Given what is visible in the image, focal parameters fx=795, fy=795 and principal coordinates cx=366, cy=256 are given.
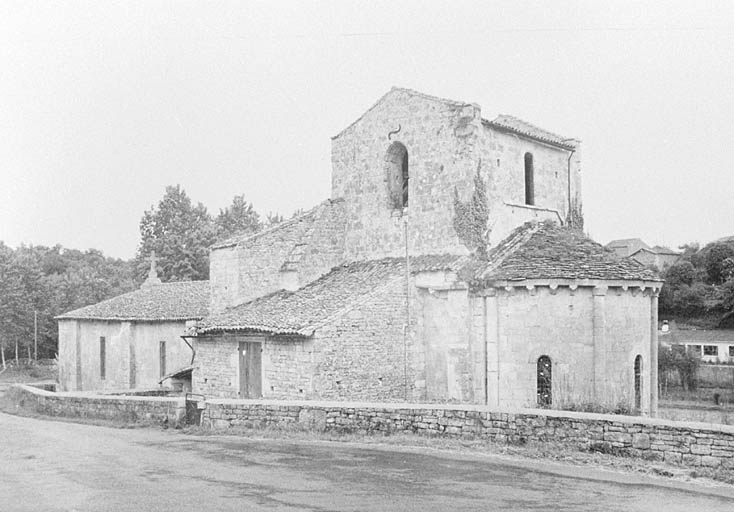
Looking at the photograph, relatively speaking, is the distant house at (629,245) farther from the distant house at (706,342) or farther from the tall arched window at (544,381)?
the tall arched window at (544,381)

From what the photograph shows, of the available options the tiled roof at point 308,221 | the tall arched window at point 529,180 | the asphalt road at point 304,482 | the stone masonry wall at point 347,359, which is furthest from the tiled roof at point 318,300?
the asphalt road at point 304,482

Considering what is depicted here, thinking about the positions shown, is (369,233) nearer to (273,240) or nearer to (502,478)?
(273,240)

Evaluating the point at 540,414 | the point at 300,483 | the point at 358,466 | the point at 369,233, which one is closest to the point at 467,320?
the point at 369,233

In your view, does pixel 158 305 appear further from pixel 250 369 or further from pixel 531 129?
pixel 531 129

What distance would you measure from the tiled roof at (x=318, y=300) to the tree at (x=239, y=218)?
141 feet

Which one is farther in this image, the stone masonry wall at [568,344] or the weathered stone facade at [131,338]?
the weathered stone facade at [131,338]

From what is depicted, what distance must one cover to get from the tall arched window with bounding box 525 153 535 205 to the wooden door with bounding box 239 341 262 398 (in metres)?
9.35

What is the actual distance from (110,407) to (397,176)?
34.6 ft

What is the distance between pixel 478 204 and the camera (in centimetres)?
2188

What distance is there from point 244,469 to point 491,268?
31.3 feet

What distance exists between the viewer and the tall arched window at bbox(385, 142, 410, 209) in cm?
2414

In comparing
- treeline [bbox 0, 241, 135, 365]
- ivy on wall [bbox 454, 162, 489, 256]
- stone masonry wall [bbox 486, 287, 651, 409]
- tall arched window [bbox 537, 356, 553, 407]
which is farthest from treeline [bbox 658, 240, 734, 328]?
tall arched window [bbox 537, 356, 553, 407]

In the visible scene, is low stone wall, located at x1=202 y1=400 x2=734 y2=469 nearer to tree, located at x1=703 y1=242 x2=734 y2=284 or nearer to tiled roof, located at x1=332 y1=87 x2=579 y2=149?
tiled roof, located at x1=332 y1=87 x2=579 y2=149

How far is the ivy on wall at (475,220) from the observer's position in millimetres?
21750
